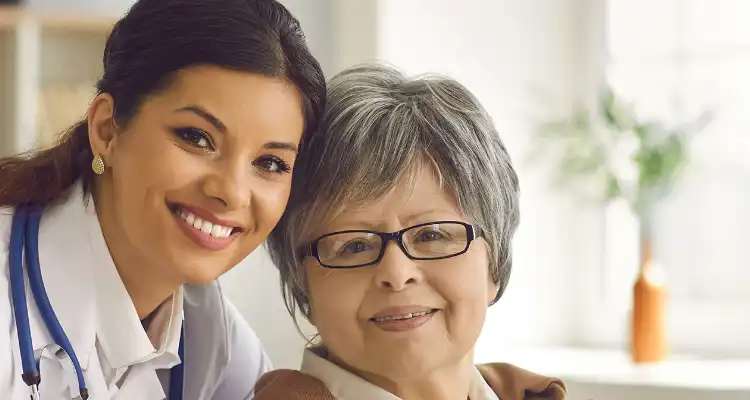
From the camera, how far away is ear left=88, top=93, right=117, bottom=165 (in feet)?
4.97

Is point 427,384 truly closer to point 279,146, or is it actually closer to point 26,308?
point 279,146

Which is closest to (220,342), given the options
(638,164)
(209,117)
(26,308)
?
(26,308)

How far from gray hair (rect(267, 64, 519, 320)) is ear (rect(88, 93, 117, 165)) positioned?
28cm

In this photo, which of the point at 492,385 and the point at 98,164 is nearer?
the point at 98,164

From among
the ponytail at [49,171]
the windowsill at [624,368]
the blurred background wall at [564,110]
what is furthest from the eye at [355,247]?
the blurred background wall at [564,110]

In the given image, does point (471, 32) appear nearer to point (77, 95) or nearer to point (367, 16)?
point (367, 16)

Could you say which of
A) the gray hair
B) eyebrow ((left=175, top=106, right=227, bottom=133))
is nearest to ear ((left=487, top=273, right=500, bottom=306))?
the gray hair

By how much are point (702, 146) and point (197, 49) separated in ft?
6.72

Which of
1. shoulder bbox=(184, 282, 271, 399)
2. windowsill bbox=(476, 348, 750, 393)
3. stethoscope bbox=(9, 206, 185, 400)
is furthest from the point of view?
windowsill bbox=(476, 348, 750, 393)

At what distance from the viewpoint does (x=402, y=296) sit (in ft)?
4.73

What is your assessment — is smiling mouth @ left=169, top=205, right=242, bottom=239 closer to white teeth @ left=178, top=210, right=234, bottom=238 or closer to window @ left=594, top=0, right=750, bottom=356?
white teeth @ left=178, top=210, right=234, bottom=238

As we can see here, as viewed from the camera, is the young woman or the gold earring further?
the gold earring

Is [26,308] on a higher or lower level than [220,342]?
higher

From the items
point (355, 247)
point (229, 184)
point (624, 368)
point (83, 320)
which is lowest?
point (624, 368)
